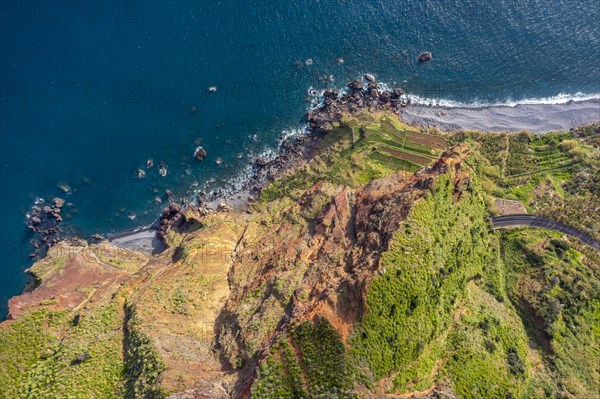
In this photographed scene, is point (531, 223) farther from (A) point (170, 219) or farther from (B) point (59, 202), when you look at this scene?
(B) point (59, 202)

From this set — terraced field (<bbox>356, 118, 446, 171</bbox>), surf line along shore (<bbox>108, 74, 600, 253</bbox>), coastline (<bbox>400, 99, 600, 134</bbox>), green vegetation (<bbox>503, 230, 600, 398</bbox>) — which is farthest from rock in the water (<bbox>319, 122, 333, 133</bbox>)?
green vegetation (<bbox>503, 230, 600, 398</bbox>)

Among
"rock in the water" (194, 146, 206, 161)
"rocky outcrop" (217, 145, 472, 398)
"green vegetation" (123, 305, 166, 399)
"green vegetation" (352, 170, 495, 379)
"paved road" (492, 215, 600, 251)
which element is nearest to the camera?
"green vegetation" (352, 170, 495, 379)

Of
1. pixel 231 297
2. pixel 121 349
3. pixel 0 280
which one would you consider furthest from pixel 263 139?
pixel 0 280

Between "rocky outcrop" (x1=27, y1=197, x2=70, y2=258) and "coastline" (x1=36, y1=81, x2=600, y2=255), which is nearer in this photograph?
"coastline" (x1=36, y1=81, x2=600, y2=255)

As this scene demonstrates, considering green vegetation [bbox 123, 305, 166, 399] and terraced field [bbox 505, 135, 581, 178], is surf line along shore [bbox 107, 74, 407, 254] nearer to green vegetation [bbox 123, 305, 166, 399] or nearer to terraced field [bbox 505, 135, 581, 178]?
terraced field [bbox 505, 135, 581, 178]

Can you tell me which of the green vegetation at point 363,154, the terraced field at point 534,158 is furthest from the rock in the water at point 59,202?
the terraced field at point 534,158

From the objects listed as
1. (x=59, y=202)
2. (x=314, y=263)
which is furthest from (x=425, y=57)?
(x=59, y=202)

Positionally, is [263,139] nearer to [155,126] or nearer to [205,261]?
[155,126]
